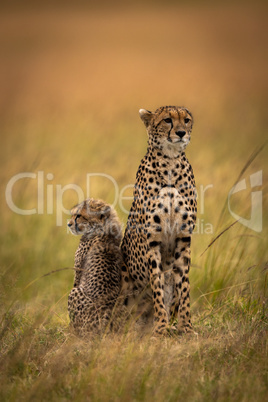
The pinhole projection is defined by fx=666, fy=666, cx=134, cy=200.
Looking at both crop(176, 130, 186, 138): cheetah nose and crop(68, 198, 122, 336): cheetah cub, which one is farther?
crop(68, 198, 122, 336): cheetah cub

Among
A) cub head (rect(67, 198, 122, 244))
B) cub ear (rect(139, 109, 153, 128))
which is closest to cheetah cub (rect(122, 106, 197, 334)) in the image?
cub ear (rect(139, 109, 153, 128))

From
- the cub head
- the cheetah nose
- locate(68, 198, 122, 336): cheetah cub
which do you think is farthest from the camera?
the cub head

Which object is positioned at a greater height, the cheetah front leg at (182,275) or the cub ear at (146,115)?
the cub ear at (146,115)

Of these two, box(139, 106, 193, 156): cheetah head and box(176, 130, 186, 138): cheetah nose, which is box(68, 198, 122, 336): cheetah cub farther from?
box(176, 130, 186, 138): cheetah nose

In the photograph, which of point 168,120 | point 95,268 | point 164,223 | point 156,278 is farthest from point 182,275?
point 168,120

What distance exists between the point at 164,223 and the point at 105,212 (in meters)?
0.80

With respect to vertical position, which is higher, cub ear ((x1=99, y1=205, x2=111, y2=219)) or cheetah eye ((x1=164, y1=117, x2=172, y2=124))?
cheetah eye ((x1=164, y1=117, x2=172, y2=124))

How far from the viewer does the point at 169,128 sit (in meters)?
4.05

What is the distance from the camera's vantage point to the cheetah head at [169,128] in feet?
13.2

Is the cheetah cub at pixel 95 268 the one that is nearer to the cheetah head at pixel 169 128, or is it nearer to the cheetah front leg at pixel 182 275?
the cheetah front leg at pixel 182 275

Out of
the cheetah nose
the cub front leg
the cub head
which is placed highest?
the cheetah nose

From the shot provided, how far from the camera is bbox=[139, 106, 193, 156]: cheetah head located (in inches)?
158

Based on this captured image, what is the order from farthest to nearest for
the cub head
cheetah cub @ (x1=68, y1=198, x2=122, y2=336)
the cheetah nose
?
the cub head
cheetah cub @ (x1=68, y1=198, x2=122, y2=336)
the cheetah nose

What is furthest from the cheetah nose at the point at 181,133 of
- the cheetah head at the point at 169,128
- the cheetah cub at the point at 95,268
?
the cheetah cub at the point at 95,268
